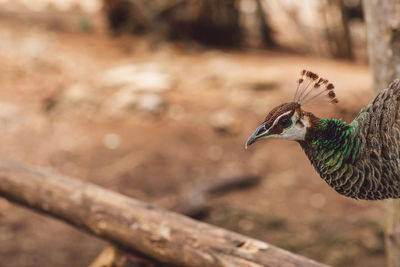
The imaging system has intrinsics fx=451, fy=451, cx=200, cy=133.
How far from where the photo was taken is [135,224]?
2.38m

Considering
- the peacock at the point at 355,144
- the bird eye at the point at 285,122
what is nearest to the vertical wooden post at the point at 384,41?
the peacock at the point at 355,144

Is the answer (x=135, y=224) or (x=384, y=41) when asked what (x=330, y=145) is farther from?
(x=135, y=224)

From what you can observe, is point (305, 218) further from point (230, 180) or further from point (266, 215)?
point (230, 180)

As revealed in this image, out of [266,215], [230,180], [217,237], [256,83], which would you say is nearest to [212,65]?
[256,83]

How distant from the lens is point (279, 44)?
7.19m

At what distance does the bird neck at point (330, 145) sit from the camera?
70.0 inches

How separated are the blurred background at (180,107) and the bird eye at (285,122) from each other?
2.10 m

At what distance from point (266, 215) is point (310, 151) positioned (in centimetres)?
223

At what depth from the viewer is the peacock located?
1.76m

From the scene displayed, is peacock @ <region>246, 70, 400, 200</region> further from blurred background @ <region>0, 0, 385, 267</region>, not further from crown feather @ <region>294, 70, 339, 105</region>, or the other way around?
blurred background @ <region>0, 0, 385, 267</region>

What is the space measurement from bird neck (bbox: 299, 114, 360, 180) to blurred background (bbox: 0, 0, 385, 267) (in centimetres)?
190

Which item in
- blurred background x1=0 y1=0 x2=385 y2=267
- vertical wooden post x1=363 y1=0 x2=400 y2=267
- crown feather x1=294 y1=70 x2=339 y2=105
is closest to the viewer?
crown feather x1=294 y1=70 x2=339 y2=105

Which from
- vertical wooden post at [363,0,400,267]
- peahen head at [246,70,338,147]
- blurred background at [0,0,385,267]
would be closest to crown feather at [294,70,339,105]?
peahen head at [246,70,338,147]

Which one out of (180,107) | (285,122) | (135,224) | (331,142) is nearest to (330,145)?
(331,142)
